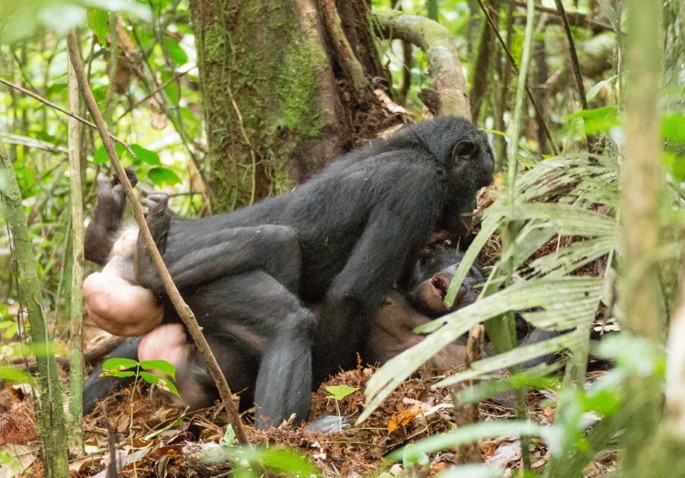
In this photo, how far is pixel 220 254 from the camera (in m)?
4.74

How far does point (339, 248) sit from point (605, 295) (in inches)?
113

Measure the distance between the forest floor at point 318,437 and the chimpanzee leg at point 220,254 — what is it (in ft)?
2.29

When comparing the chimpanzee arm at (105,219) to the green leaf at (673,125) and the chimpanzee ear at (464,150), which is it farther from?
the green leaf at (673,125)

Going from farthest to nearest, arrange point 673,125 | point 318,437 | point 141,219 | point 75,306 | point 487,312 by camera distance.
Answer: point 318,437
point 75,306
point 141,219
point 487,312
point 673,125

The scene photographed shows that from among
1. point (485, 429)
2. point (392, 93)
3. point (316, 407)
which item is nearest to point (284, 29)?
point (392, 93)

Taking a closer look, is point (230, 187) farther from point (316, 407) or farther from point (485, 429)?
point (485, 429)

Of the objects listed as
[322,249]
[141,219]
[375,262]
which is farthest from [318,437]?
[322,249]

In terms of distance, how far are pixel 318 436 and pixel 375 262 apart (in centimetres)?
134

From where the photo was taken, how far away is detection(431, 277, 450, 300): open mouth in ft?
18.1

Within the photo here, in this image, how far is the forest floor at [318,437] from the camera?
342cm

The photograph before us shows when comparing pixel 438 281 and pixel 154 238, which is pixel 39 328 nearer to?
pixel 154 238

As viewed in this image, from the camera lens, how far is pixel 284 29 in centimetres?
602

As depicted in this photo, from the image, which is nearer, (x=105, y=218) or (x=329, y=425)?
(x=329, y=425)

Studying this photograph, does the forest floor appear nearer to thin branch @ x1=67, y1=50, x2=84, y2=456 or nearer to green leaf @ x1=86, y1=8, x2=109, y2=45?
thin branch @ x1=67, y1=50, x2=84, y2=456
